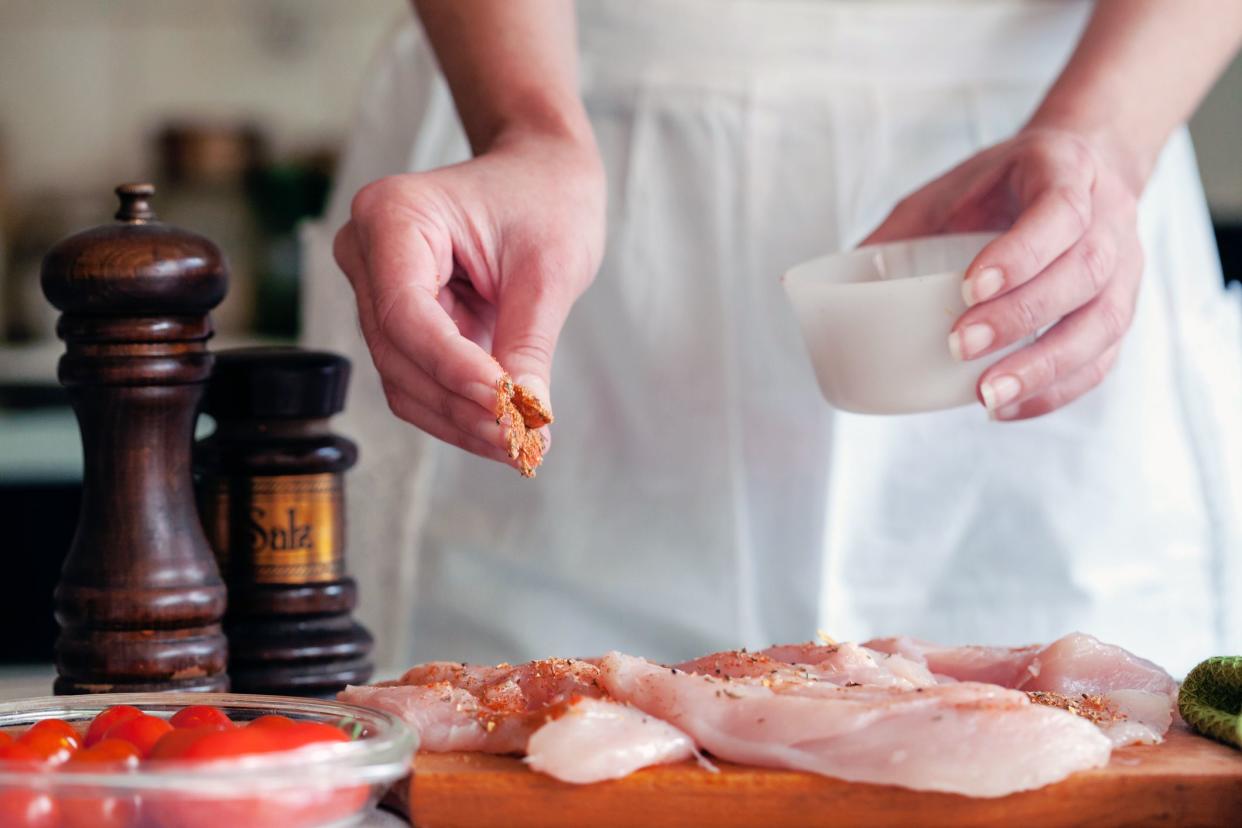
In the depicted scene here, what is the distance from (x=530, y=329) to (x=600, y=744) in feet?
0.99

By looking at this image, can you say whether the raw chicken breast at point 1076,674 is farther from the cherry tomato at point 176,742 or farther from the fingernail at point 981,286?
the cherry tomato at point 176,742

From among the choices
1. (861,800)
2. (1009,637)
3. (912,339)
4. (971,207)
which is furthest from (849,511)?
(861,800)

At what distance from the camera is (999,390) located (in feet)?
3.21

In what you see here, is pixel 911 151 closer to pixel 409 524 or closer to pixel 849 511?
pixel 849 511

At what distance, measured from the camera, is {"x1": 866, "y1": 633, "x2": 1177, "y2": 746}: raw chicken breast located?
74 centimetres

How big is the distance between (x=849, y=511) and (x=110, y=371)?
0.78 meters

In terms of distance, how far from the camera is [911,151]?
1386 millimetres

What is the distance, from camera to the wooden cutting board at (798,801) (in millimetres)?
641

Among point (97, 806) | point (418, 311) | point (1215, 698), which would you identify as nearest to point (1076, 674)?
point (1215, 698)

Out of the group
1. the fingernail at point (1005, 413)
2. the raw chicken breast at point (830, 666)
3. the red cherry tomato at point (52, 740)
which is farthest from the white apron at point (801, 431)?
the red cherry tomato at point (52, 740)

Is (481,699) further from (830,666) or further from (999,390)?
(999,390)

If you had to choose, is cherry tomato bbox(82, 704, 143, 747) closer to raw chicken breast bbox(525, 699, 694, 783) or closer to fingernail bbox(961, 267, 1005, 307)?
raw chicken breast bbox(525, 699, 694, 783)

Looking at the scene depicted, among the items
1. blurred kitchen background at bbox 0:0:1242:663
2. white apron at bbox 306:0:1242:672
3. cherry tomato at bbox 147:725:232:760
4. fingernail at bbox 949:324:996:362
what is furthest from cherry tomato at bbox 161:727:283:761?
blurred kitchen background at bbox 0:0:1242:663

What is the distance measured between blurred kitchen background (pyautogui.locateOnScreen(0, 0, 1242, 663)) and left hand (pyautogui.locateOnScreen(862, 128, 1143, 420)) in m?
2.61
